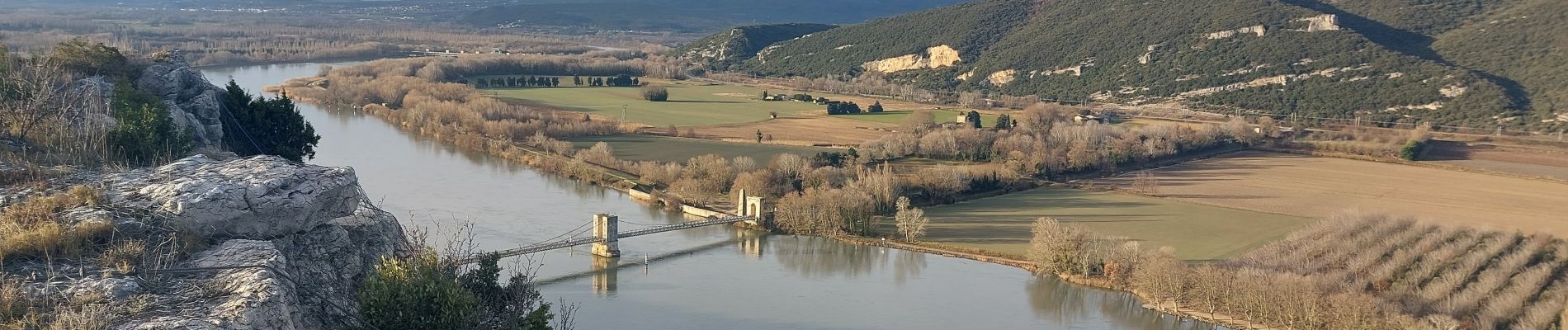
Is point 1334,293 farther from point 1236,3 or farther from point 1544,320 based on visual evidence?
point 1236,3

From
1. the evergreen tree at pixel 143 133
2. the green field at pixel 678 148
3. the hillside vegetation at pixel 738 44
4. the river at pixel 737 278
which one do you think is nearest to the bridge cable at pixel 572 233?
the river at pixel 737 278

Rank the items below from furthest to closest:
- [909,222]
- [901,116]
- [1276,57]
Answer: [1276,57]
[901,116]
[909,222]

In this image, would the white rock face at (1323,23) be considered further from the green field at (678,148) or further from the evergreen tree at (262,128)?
the evergreen tree at (262,128)

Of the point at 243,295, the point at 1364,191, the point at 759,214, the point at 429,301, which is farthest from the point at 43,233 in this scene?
the point at 1364,191

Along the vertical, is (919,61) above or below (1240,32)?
below

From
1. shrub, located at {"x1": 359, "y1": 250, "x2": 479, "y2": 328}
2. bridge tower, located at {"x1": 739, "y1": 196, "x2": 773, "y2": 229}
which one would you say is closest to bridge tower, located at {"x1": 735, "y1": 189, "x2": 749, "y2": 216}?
bridge tower, located at {"x1": 739, "y1": 196, "x2": 773, "y2": 229}

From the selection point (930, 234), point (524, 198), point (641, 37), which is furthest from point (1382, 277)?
point (641, 37)

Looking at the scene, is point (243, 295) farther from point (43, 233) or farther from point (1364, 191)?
point (1364, 191)

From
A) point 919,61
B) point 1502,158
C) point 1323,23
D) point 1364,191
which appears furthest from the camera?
point 919,61
